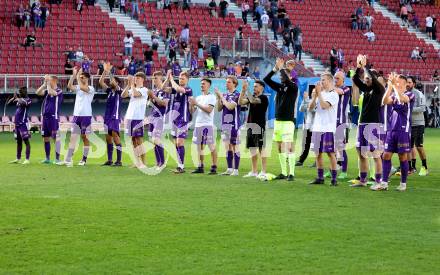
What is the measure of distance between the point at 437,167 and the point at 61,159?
8.89 metres

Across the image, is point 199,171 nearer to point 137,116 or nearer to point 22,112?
point 137,116

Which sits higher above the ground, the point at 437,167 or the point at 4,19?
the point at 4,19

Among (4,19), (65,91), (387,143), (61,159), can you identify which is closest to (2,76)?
(65,91)

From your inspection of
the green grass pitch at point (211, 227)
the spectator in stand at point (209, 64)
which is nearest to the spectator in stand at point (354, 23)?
the spectator in stand at point (209, 64)

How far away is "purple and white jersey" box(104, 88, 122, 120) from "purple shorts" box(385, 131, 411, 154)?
7.38 meters

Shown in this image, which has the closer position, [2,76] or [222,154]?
[222,154]

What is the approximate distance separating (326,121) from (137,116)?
520cm

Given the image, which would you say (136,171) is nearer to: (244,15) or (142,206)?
(142,206)

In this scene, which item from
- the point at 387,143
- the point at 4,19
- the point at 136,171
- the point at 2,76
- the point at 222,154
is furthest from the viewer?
the point at 4,19

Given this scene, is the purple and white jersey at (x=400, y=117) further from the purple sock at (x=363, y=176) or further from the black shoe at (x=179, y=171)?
the black shoe at (x=179, y=171)

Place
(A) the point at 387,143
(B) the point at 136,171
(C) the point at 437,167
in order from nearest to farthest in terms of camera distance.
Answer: (A) the point at 387,143
(B) the point at 136,171
(C) the point at 437,167

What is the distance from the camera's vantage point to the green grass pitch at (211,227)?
29.9 feet

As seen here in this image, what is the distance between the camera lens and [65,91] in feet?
118

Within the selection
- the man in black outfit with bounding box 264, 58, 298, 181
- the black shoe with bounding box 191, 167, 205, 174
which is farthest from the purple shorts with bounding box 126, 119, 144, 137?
the man in black outfit with bounding box 264, 58, 298, 181
